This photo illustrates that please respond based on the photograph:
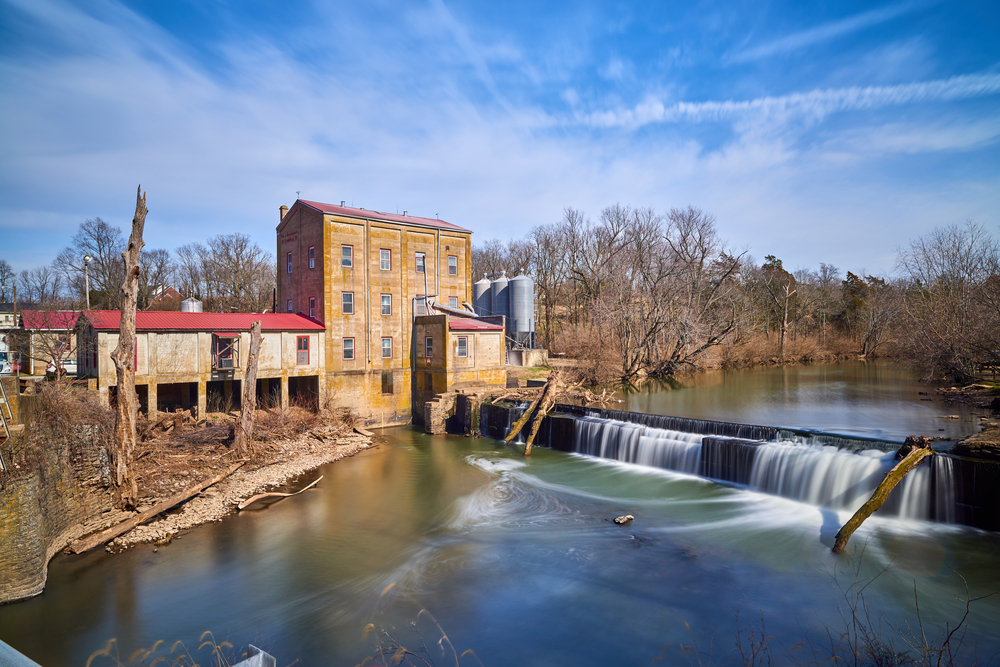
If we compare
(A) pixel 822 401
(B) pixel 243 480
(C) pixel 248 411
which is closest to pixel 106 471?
(B) pixel 243 480

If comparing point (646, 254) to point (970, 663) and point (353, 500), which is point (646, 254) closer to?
point (353, 500)

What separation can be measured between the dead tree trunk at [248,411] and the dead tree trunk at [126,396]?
5.18 metres

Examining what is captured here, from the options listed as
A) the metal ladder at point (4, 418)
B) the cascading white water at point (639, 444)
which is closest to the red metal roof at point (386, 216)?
the cascading white water at point (639, 444)

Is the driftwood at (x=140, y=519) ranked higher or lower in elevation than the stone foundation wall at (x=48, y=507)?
lower

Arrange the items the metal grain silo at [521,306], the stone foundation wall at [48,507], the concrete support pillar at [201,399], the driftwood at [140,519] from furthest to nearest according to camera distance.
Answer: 1. the metal grain silo at [521,306]
2. the concrete support pillar at [201,399]
3. the driftwood at [140,519]
4. the stone foundation wall at [48,507]

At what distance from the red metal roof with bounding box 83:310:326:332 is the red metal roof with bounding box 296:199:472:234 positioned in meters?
5.86

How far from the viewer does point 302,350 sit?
2597cm

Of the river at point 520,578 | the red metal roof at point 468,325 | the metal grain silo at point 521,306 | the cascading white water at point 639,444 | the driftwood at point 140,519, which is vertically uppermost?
the metal grain silo at point 521,306

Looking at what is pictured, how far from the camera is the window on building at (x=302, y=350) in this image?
1016 inches

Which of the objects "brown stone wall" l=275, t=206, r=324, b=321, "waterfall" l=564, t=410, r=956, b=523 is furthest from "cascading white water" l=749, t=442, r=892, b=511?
"brown stone wall" l=275, t=206, r=324, b=321

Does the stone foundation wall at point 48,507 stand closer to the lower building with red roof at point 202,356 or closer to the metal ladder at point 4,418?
the metal ladder at point 4,418

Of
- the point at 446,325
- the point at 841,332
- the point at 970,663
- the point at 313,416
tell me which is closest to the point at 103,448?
the point at 313,416

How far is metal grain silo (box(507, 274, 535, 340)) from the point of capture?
1594 inches

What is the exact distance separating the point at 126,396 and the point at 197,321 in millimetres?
10594
